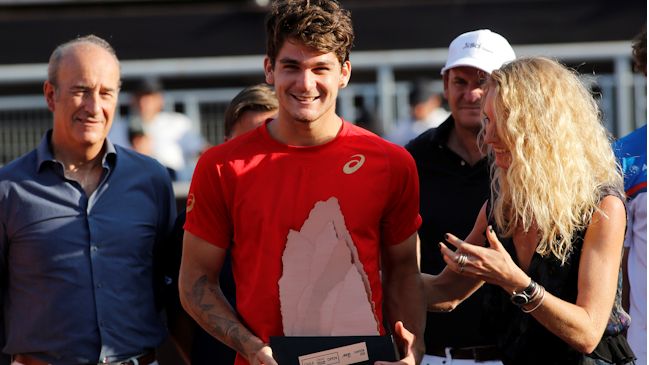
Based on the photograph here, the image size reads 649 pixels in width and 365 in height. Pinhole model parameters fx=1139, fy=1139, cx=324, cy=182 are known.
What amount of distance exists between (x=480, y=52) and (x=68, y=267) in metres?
2.02

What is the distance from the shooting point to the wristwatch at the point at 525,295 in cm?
357

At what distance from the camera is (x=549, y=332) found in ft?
12.4

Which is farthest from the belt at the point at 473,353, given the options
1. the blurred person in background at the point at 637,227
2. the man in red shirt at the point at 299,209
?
the man in red shirt at the point at 299,209

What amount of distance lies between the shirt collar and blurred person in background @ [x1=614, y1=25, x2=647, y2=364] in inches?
82.9

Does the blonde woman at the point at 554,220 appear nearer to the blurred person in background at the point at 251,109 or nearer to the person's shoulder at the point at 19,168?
the blurred person in background at the point at 251,109

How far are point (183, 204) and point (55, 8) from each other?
790 centimetres

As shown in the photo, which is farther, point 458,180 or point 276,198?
point 458,180

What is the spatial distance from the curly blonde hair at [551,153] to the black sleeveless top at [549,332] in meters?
0.06

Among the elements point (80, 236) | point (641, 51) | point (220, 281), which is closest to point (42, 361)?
point (80, 236)

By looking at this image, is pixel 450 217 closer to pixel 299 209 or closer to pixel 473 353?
pixel 473 353

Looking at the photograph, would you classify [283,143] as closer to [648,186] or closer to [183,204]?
[648,186]

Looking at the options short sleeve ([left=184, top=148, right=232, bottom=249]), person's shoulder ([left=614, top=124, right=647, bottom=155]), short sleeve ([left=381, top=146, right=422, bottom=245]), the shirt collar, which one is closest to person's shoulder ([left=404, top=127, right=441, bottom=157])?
person's shoulder ([left=614, top=124, right=647, bottom=155])

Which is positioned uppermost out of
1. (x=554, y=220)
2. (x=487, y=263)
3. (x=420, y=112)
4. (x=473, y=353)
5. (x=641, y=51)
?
(x=641, y=51)

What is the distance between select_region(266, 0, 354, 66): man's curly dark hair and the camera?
12.6 ft
